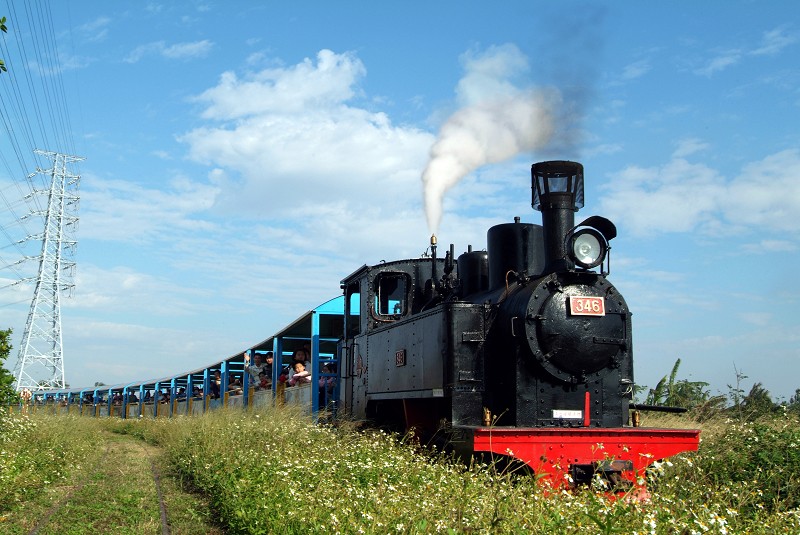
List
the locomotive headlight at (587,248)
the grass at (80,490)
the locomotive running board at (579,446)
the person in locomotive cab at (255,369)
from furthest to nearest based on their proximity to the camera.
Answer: the person in locomotive cab at (255,369)
the locomotive headlight at (587,248)
the grass at (80,490)
the locomotive running board at (579,446)

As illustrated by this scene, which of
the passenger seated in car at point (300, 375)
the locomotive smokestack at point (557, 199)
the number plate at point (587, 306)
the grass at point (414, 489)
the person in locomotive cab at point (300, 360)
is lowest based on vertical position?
the grass at point (414, 489)

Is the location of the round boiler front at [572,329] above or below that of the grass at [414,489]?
above

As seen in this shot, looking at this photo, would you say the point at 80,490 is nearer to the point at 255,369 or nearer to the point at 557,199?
the point at 557,199

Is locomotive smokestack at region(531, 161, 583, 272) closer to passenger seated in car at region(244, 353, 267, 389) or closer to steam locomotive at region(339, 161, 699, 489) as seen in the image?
steam locomotive at region(339, 161, 699, 489)

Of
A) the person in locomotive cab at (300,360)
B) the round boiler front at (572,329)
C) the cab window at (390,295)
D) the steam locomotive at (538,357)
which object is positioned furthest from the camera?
the person in locomotive cab at (300,360)

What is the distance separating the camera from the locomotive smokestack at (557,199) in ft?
24.5

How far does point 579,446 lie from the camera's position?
6543mm

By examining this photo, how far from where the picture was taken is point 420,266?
971 cm

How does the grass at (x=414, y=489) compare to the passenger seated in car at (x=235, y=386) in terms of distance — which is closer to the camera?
the grass at (x=414, y=489)

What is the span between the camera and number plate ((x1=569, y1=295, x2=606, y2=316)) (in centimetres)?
717

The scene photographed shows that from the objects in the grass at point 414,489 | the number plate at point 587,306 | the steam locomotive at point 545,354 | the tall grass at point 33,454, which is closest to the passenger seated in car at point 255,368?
the tall grass at point 33,454

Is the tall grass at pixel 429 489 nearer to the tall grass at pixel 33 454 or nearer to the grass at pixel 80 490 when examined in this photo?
the grass at pixel 80 490

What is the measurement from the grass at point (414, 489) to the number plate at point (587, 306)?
1.55 meters

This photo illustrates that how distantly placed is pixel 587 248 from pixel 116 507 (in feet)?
17.6
